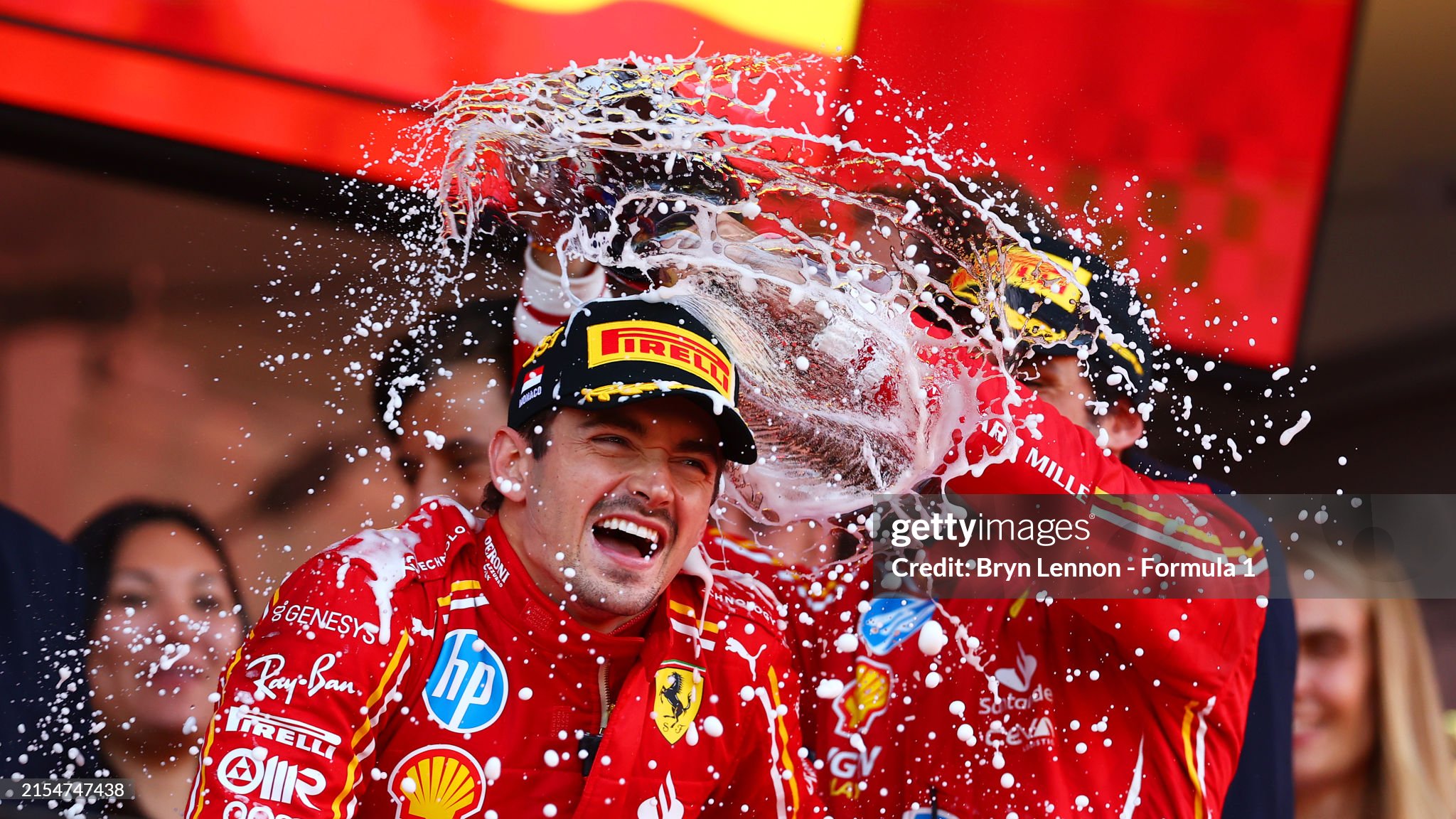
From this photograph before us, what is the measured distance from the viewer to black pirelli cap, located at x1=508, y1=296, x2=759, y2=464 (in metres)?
1.89

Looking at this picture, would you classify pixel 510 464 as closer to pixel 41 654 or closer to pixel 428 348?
pixel 428 348

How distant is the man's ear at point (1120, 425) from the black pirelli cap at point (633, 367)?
1.07 metres

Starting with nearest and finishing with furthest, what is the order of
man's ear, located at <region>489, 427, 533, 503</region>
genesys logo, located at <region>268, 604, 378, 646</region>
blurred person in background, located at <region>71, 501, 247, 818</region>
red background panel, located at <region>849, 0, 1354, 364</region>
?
genesys logo, located at <region>268, 604, 378, 646</region>
man's ear, located at <region>489, 427, 533, 503</region>
blurred person in background, located at <region>71, 501, 247, 818</region>
red background panel, located at <region>849, 0, 1354, 364</region>

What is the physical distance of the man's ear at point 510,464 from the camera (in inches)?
78.7

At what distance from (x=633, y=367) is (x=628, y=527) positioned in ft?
0.90

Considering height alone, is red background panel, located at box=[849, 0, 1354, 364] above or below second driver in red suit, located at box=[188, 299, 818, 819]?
above

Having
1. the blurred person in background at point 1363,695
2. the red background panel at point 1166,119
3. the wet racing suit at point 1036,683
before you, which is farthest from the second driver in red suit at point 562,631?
the blurred person in background at point 1363,695

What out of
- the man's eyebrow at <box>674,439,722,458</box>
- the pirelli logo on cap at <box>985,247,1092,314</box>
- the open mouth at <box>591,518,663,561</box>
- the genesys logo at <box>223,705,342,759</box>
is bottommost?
the genesys logo at <box>223,705,342,759</box>

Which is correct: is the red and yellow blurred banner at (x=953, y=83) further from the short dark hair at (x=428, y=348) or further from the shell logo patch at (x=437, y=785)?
the shell logo patch at (x=437, y=785)

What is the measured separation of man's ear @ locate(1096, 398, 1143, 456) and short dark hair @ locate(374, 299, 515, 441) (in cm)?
150

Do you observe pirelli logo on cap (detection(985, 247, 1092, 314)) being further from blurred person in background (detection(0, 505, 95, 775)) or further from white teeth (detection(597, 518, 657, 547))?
blurred person in background (detection(0, 505, 95, 775))

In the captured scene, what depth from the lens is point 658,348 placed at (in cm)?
194

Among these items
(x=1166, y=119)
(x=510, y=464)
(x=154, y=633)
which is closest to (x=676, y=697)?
(x=510, y=464)

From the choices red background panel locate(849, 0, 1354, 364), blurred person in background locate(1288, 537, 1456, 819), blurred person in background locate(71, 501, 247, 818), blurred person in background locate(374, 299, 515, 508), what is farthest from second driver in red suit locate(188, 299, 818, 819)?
blurred person in background locate(1288, 537, 1456, 819)
